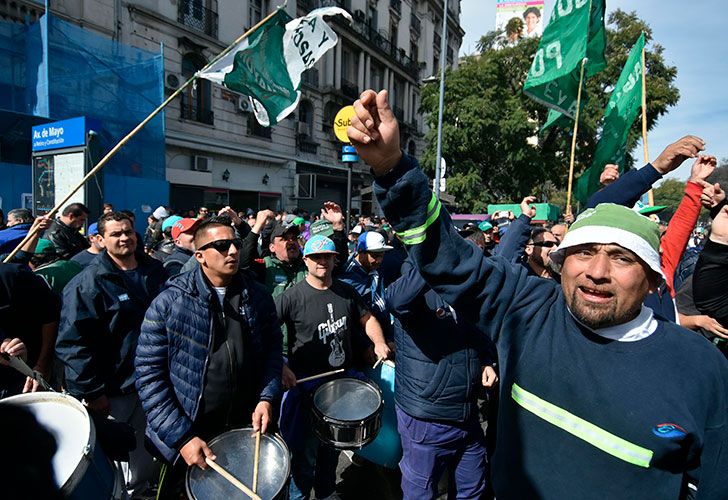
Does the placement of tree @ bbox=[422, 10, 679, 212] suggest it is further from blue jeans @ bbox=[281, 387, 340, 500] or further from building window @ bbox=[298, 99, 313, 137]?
blue jeans @ bbox=[281, 387, 340, 500]

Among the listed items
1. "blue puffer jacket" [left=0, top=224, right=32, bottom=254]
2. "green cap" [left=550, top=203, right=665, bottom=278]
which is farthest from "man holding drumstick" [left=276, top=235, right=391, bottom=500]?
"blue puffer jacket" [left=0, top=224, right=32, bottom=254]

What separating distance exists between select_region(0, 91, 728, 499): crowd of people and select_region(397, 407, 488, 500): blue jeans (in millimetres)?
12

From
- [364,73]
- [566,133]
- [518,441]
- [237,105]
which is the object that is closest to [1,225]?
[518,441]

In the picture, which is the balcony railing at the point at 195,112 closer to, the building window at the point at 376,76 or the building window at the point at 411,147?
the building window at the point at 376,76

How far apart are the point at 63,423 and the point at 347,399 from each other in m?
1.81

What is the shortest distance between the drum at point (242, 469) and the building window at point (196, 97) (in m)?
16.5

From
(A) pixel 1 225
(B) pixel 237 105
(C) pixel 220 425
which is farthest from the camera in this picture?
(B) pixel 237 105

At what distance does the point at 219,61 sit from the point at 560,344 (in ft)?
14.0

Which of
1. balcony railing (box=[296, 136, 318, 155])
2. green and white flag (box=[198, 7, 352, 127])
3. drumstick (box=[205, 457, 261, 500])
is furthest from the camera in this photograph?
balcony railing (box=[296, 136, 318, 155])

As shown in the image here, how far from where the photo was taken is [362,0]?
26.0 metres

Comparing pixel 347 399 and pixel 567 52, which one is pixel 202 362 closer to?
pixel 347 399

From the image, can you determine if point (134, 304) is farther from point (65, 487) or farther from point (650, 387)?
point (650, 387)

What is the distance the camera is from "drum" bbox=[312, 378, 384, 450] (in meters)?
2.64

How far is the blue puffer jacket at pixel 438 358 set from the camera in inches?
99.4
